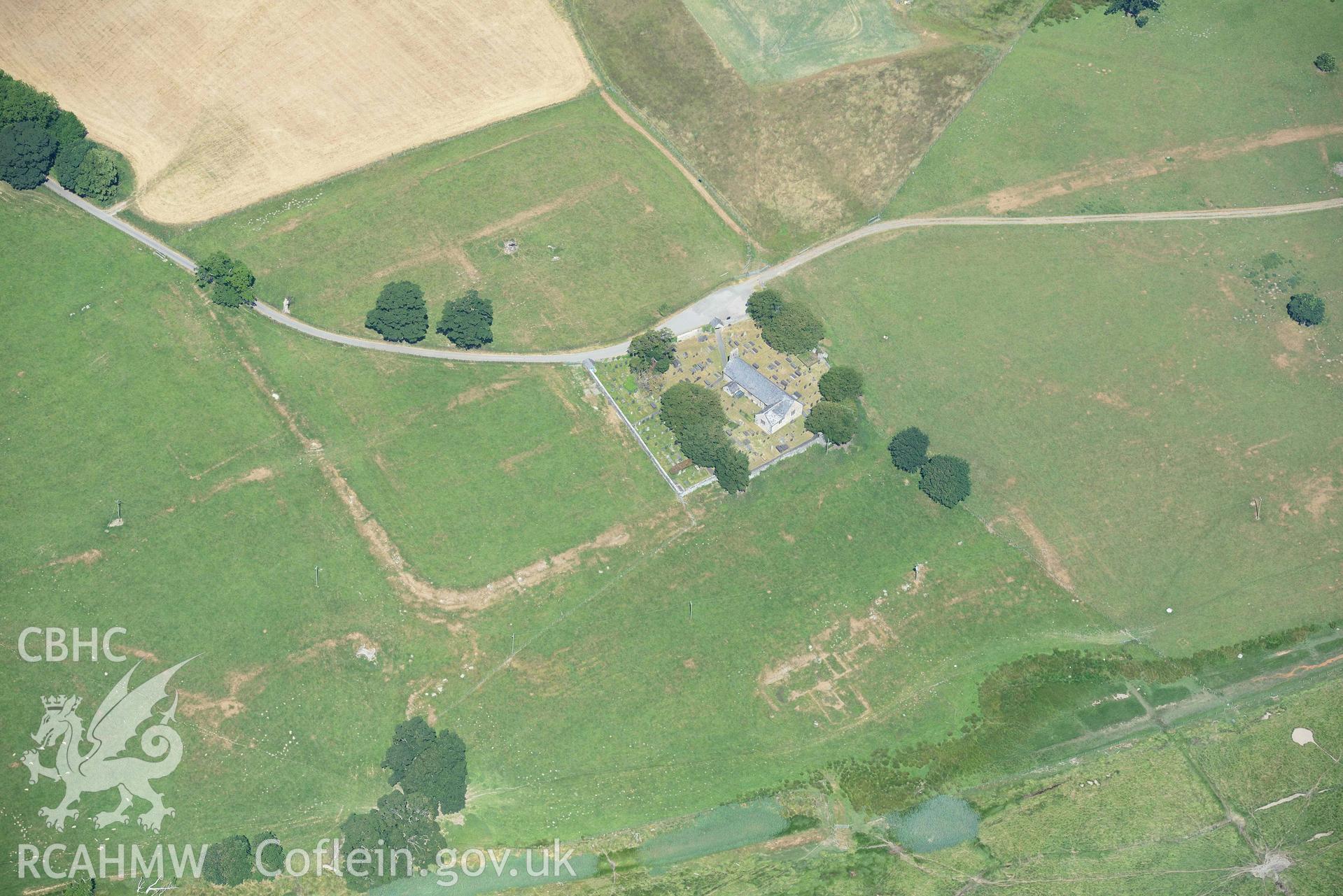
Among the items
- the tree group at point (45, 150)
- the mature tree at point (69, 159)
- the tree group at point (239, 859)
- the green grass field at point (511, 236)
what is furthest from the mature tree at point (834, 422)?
the mature tree at point (69, 159)

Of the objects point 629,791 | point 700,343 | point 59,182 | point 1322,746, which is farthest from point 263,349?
point 1322,746

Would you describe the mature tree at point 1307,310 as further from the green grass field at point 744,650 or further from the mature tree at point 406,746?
the mature tree at point 406,746

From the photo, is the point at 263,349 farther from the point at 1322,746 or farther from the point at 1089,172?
the point at 1322,746

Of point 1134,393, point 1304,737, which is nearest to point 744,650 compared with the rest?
point 1134,393

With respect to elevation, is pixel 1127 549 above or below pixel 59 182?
below

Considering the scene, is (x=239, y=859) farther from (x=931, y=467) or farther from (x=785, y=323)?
(x=931, y=467)

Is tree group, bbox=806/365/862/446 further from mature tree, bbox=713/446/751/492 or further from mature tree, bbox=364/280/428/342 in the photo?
mature tree, bbox=364/280/428/342
